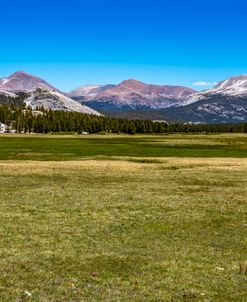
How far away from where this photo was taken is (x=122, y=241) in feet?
80.4

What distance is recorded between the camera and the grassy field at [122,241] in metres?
17.3

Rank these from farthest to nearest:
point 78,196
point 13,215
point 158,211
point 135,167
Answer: point 135,167 → point 78,196 → point 158,211 → point 13,215

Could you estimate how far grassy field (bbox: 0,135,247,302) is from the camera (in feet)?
56.7

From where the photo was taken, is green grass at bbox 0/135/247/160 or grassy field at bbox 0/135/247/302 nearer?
grassy field at bbox 0/135/247/302

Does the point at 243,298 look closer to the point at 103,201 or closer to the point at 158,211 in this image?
the point at 158,211

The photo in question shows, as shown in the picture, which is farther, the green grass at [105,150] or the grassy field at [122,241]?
the green grass at [105,150]

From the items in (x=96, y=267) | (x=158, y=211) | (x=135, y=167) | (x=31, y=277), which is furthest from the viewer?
(x=135, y=167)

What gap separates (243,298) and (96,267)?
6715 mm

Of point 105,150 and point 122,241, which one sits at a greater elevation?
point 105,150

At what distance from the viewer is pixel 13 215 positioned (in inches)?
1206

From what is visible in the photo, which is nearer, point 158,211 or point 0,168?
point 158,211

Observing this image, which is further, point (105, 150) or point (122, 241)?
point (105, 150)

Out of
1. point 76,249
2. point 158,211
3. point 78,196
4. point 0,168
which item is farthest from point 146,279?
point 0,168

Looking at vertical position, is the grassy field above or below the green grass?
below
